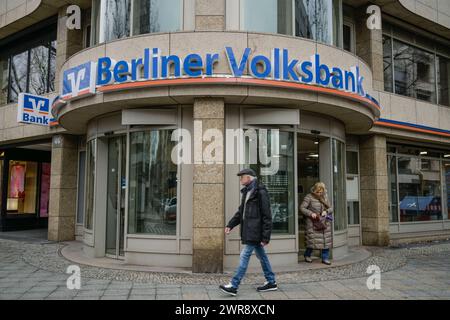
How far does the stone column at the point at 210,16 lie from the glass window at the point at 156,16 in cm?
51

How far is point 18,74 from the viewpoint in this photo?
51.6 feet

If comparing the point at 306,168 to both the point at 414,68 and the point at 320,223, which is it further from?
the point at 414,68

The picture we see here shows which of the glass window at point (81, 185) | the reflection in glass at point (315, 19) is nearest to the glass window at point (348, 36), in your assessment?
the reflection in glass at point (315, 19)

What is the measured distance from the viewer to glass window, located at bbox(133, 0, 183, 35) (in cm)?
871

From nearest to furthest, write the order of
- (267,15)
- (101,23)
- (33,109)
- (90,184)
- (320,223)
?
1. (267,15)
2. (320,223)
3. (101,23)
4. (90,184)
5. (33,109)

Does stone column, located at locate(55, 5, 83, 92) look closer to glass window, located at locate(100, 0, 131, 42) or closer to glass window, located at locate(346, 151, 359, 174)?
glass window, located at locate(100, 0, 131, 42)

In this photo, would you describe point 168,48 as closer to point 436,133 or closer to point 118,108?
point 118,108

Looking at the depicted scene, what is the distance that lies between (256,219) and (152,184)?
10.7 feet

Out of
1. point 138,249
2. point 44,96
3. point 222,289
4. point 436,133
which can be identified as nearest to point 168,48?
point 138,249

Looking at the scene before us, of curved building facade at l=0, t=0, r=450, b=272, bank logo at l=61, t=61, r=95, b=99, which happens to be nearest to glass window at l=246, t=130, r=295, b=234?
curved building facade at l=0, t=0, r=450, b=272

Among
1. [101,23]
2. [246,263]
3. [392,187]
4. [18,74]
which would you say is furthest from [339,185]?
[18,74]

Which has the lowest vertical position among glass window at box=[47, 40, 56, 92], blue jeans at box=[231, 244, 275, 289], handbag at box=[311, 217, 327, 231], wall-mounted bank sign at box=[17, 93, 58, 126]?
blue jeans at box=[231, 244, 275, 289]

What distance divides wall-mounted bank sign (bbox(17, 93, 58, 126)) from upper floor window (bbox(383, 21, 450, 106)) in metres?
10.6

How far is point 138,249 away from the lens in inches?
340
